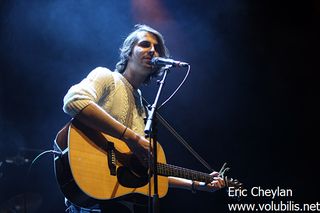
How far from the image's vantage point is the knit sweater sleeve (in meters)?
2.60

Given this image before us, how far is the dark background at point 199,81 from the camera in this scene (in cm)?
412

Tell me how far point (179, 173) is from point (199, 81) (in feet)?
5.64

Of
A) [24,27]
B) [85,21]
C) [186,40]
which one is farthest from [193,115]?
[24,27]

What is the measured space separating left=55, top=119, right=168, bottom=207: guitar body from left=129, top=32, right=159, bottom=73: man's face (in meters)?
0.59

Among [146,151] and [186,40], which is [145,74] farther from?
[186,40]

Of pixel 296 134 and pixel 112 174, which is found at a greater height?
pixel 296 134

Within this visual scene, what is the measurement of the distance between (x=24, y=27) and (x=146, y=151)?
6.68 ft

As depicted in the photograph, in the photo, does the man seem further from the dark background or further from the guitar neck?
the dark background

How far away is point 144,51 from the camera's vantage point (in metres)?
3.08

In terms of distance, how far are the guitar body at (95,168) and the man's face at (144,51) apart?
1.93 feet

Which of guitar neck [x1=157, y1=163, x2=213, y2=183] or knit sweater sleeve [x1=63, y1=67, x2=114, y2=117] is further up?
knit sweater sleeve [x1=63, y1=67, x2=114, y2=117]

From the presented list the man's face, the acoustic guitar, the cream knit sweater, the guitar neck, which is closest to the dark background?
the guitar neck

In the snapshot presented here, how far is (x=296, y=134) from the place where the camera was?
440cm

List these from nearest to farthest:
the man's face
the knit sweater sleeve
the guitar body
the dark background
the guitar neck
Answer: the guitar body < the knit sweater sleeve < the guitar neck < the man's face < the dark background
